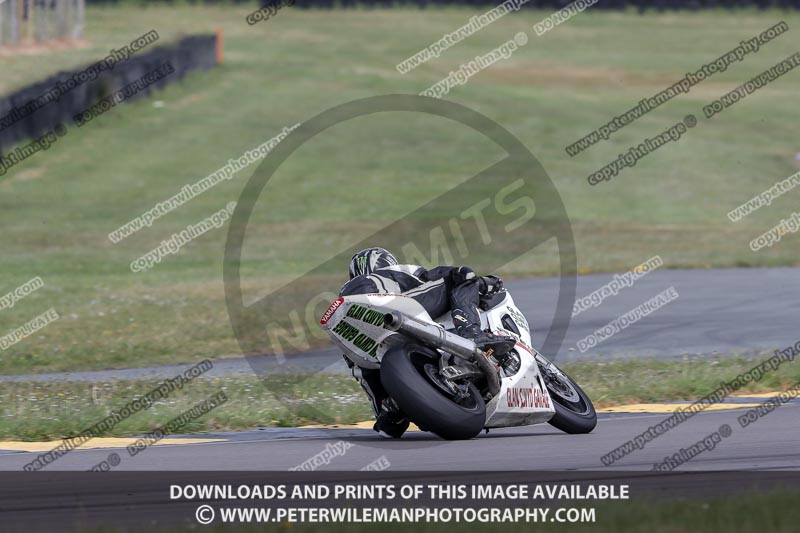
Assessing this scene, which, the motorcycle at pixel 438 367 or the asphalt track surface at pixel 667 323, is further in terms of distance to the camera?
the asphalt track surface at pixel 667 323

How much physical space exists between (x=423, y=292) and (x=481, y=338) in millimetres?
525

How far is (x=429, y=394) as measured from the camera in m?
7.76

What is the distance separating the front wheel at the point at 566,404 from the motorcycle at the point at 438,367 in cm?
3

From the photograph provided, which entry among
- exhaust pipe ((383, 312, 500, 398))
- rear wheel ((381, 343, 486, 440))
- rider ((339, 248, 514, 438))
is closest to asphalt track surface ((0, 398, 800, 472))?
rear wheel ((381, 343, 486, 440))

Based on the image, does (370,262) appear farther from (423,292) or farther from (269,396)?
(269,396)

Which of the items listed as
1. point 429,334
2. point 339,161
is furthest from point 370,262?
point 339,161

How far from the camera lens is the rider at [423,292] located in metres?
8.28

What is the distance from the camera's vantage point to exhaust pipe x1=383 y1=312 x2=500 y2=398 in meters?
7.75

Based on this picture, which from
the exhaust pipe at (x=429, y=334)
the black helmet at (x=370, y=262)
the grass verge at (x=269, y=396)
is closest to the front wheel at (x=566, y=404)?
the exhaust pipe at (x=429, y=334)

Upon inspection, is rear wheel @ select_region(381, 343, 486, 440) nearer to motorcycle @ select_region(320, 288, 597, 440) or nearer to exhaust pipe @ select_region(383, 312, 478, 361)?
motorcycle @ select_region(320, 288, 597, 440)

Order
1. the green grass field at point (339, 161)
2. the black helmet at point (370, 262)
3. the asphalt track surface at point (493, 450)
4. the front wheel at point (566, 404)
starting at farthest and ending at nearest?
1. the green grass field at point (339, 161)
2. the front wheel at point (566, 404)
3. the black helmet at point (370, 262)
4. the asphalt track surface at point (493, 450)

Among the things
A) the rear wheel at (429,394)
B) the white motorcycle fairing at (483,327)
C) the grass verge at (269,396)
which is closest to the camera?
Answer: the rear wheel at (429,394)

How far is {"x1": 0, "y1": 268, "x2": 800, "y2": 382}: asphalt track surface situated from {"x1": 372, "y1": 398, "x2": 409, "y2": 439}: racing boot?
480 centimetres

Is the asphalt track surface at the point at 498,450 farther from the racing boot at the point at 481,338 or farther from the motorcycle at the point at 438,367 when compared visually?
the racing boot at the point at 481,338
